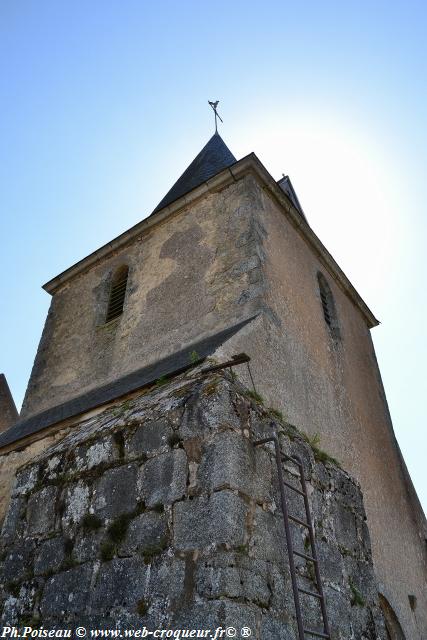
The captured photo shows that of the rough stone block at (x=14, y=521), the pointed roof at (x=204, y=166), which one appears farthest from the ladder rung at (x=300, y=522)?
the pointed roof at (x=204, y=166)

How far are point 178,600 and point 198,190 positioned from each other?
21.2ft

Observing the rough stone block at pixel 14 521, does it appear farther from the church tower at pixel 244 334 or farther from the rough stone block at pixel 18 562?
the church tower at pixel 244 334

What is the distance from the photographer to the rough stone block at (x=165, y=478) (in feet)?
12.0

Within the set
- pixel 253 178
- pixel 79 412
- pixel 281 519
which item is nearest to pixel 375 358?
pixel 253 178

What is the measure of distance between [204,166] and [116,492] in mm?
8545

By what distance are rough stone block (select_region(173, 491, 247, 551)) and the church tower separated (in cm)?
180

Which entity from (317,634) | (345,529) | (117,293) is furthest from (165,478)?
(117,293)

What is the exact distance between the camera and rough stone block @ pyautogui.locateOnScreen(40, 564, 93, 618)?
11.8 ft

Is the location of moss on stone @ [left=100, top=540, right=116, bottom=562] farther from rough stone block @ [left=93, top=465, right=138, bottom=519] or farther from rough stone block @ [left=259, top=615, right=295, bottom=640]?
rough stone block @ [left=259, top=615, right=295, bottom=640]

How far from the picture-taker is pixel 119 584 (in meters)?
3.47

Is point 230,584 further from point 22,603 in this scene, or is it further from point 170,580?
point 22,603

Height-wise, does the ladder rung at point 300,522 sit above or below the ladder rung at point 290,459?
below

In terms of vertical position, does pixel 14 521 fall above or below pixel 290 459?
below

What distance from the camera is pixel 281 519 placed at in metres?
3.87
